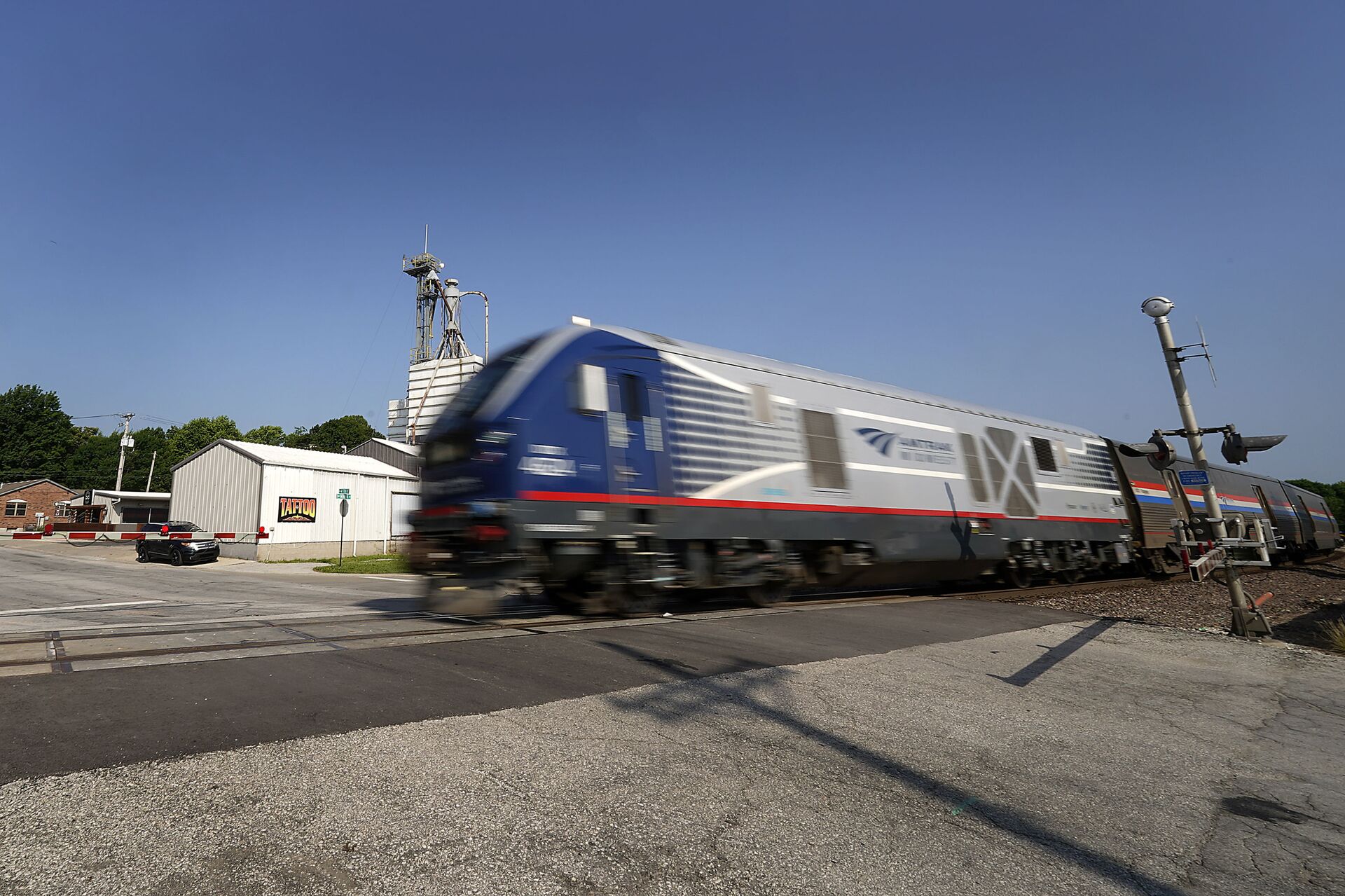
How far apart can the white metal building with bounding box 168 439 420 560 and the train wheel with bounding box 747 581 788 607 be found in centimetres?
1795

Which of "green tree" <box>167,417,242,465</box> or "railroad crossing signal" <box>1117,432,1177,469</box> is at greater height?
"green tree" <box>167,417,242,465</box>

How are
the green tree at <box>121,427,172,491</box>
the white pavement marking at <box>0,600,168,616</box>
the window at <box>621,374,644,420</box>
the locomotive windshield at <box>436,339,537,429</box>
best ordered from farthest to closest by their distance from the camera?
the green tree at <box>121,427,172,491</box>
the white pavement marking at <box>0,600,168,616</box>
the window at <box>621,374,644,420</box>
the locomotive windshield at <box>436,339,537,429</box>

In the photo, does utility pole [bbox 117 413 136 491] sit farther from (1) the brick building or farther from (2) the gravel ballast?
(2) the gravel ballast

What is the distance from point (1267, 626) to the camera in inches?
347

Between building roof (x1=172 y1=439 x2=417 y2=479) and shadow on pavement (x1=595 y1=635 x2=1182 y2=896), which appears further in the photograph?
building roof (x1=172 y1=439 x2=417 y2=479)

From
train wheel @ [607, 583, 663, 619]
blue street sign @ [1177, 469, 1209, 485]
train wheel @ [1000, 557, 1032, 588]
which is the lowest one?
train wheel @ [1000, 557, 1032, 588]

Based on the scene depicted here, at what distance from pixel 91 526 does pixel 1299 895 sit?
55.8 m

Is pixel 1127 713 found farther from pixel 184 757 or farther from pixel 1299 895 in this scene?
pixel 184 757

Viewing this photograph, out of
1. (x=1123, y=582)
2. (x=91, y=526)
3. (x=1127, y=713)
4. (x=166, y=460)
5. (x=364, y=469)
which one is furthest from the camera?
(x=166, y=460)

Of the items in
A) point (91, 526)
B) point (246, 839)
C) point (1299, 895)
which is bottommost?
point (1299, 895)

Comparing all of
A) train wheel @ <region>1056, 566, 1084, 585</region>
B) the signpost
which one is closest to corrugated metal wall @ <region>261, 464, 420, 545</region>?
the signpost


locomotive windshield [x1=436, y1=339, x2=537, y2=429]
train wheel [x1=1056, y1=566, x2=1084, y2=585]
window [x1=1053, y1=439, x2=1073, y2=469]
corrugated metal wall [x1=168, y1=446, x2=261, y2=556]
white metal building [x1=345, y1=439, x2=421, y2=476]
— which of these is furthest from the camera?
white metal building [x1=345, y1=439, x2=421, y2=476]

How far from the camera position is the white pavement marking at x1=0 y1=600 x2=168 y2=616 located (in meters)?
9.45

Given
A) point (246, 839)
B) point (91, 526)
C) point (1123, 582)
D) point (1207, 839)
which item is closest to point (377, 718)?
point (246, 839)
